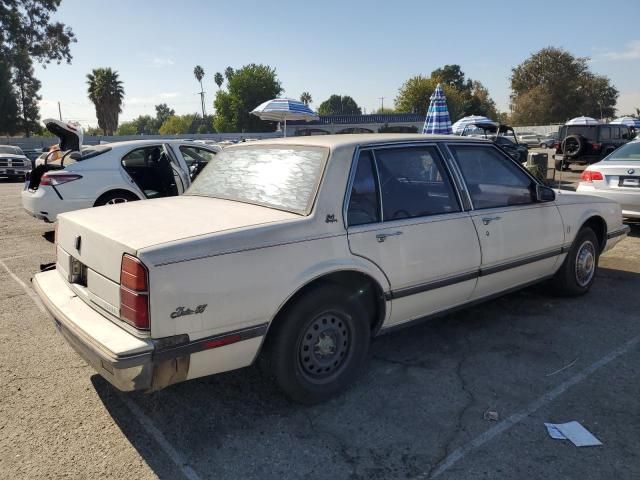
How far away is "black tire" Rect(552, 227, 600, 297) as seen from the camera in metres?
4.75

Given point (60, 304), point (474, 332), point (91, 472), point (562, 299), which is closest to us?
point (91, 472)

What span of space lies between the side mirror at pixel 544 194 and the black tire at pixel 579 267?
704mm

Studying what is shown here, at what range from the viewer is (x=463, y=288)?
146 inches

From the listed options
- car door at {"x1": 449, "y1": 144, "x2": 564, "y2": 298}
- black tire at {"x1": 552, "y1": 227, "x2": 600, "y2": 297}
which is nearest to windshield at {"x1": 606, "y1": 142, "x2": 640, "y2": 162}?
black tire at {"x1": 552, "y1": 227, "x2": 600, "y2": 297}

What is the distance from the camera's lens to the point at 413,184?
3555 mm

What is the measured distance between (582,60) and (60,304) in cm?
7519

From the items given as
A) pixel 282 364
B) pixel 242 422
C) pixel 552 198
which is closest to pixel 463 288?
pixel 552 198

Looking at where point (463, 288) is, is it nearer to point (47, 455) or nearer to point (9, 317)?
point (47, 455)

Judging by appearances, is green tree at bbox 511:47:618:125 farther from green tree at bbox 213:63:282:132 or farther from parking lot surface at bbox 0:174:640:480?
parking lot surface at bbox 0:174:640:480

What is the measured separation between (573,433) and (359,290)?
1.42 m

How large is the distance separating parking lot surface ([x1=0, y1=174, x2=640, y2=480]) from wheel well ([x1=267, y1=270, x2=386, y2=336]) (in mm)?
455

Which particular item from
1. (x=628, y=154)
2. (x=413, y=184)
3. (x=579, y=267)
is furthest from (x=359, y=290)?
(x=628, y=154)

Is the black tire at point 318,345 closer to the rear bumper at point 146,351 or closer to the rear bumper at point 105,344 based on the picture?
the rear bumper at point 146,351

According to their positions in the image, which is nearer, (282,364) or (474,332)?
(282,364)
